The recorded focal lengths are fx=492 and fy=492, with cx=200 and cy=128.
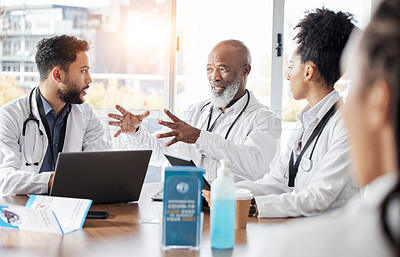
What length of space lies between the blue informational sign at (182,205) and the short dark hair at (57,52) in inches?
71.4

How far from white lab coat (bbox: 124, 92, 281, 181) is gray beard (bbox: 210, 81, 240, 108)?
6 centimetres

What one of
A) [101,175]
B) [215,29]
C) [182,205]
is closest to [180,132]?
[101,175]

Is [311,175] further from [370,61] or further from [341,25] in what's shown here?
[370,61]

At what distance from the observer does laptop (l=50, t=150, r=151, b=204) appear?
1871mm

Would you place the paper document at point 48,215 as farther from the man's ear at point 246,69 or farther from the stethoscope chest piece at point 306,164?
the man's ear at point 246,69

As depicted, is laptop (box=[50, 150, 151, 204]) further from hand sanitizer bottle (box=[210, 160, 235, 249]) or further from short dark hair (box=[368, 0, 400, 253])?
short dark hair (box=[368, 0, 400, 253])

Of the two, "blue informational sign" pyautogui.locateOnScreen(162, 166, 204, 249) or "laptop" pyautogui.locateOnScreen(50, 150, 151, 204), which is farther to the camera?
"laptop" pyautogui.locateOnScreen(50, 150, 151, 204)

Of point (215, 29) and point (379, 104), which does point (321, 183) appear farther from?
point (215, 29)

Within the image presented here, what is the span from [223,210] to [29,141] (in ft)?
5.06

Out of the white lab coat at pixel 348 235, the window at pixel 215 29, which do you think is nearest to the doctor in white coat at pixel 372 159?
the white lab coat at pixel 348 235

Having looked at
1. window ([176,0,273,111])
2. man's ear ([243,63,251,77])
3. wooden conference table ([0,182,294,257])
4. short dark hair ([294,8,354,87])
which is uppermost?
window ([176,0,273,111])

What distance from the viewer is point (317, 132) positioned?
2.15 m

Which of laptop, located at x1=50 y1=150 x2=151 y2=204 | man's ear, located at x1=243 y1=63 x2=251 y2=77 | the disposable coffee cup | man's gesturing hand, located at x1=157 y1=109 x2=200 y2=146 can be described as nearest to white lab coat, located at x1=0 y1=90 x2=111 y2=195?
laptop, located at x1=50 y1=150 x2=151 y2=204

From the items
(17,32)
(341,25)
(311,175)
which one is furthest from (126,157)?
(17,32)
